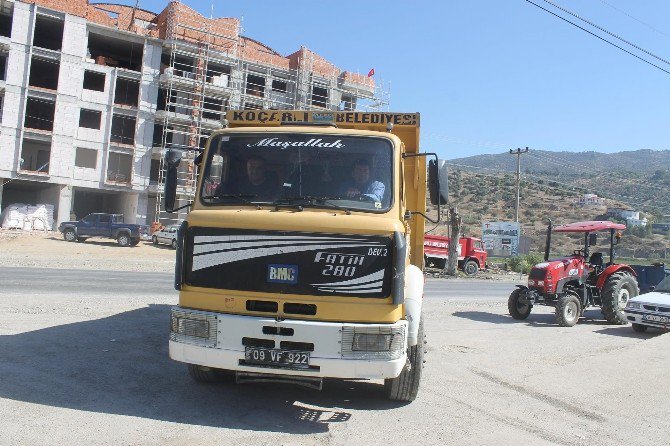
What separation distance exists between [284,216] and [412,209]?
248 centimetres

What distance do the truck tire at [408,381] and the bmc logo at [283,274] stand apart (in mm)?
1684

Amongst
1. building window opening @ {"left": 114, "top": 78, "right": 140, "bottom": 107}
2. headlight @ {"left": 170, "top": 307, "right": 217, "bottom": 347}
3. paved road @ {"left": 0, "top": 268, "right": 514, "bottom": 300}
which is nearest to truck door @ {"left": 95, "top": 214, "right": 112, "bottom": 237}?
building window opening @ {"left": 114, "top": 78, "right": 140, "bottom": 107}

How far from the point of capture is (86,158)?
4738 centimetres

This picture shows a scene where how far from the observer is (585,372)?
8.82 meters

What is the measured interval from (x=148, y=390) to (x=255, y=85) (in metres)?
49.2

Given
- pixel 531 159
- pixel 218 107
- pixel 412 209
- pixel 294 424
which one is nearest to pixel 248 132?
pixel 412 209

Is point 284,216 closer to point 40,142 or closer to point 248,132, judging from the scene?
point 248,132

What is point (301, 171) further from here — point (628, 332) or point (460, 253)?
point (460, 253)

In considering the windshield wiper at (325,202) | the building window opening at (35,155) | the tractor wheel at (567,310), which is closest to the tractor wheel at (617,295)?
the tractor wheel at (567,310)

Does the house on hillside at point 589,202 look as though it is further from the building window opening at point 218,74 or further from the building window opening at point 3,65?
the building window opening at point 3,65

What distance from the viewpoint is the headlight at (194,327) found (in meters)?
5.76

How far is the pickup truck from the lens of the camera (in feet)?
127

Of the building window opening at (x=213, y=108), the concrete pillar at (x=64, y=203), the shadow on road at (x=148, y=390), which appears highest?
the building window opening at (x=213, y=108)

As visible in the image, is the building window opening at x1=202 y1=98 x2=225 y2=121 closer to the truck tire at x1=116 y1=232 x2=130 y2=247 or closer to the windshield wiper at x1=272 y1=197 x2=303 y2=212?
the truck tire at x1=116 y1=232 x2=130 y2=247
